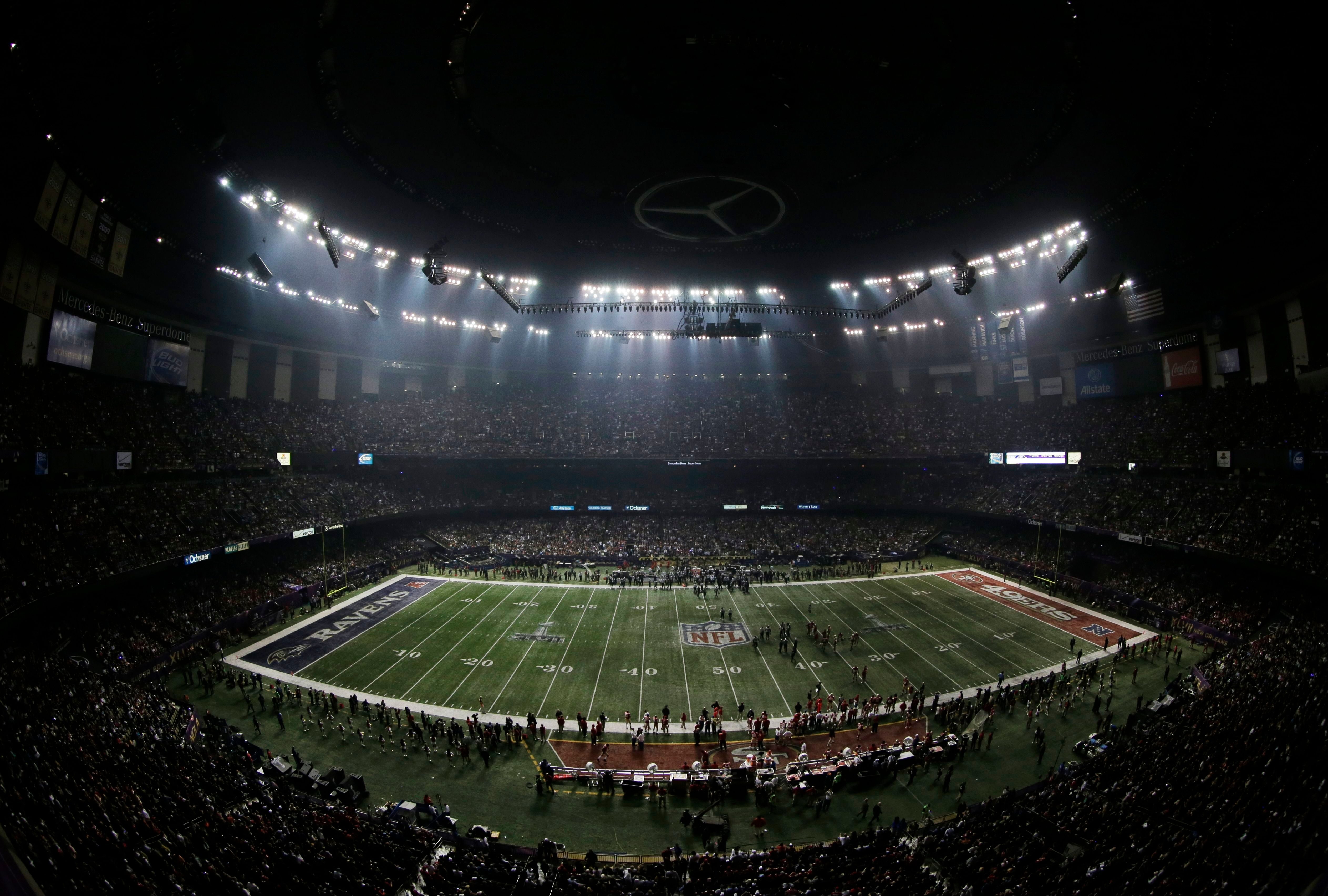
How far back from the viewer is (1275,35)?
15164 mm

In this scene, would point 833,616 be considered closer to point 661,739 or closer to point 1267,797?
point 661,739

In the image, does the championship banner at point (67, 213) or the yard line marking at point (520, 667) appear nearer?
the championship banner at point (67, 213)

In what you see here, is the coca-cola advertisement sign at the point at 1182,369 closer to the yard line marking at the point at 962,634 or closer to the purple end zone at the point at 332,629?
the yard line marking at the point at 962,634

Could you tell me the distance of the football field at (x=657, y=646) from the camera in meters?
25.9

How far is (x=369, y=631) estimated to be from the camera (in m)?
33.6

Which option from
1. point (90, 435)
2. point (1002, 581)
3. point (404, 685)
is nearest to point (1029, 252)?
point (1002, 581)

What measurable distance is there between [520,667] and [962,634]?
2436cm

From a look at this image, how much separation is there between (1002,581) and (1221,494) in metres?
14.4

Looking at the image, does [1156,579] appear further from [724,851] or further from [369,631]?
[369,631]

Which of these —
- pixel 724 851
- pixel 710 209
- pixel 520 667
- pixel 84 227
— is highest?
pixel 710 209

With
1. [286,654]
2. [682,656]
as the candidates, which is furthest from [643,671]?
[286,654]

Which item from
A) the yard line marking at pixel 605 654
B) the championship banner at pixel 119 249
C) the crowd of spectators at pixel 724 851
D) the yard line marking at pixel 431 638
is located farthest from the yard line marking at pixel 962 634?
the championship banner at pixel 119 249

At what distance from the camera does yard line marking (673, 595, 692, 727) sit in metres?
25.4

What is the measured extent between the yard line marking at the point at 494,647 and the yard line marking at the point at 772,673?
40.6 ft
